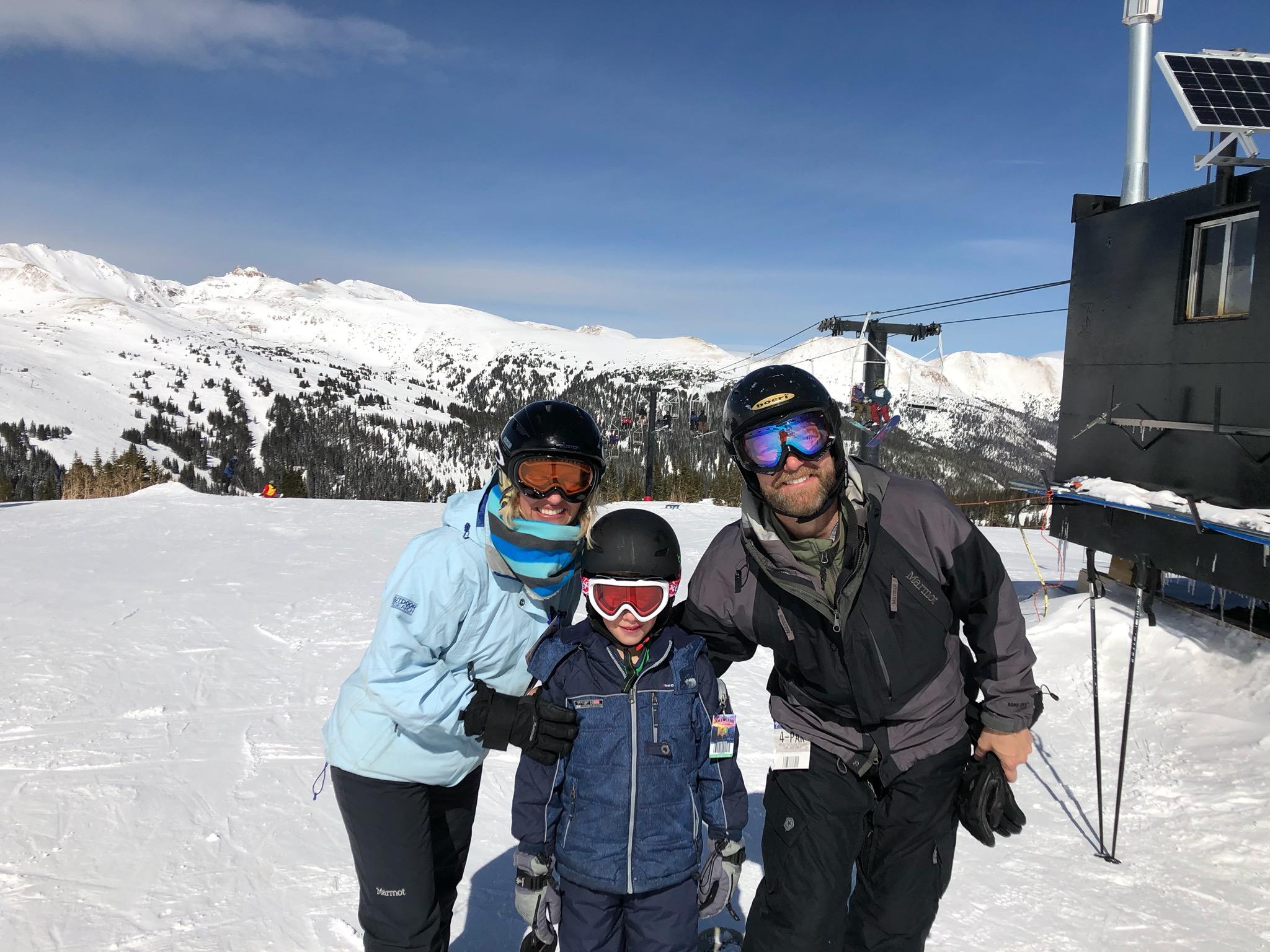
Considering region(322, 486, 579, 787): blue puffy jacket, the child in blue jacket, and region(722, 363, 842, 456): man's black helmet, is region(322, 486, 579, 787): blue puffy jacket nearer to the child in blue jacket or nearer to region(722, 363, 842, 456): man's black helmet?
the child in blue jacket

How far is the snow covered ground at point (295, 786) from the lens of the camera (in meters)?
3.22

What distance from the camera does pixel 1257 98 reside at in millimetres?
7238

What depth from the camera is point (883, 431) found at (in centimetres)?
1453

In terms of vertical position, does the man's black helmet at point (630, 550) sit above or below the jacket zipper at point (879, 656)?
above

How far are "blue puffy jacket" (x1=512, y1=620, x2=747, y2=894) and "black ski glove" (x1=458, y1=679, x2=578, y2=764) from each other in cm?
8

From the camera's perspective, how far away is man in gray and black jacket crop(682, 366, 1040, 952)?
242cm

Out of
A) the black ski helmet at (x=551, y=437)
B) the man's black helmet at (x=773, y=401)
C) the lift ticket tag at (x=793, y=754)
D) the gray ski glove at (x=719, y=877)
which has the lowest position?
the gray ski glove at (x=719, y=877)

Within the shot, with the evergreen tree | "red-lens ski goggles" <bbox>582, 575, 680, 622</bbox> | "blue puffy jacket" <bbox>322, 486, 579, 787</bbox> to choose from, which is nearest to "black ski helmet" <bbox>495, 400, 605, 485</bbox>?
"blue puffy jacket" <bbox>322, 486, 579, 787</bbox>

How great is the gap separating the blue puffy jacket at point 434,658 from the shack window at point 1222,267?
6.98 metres

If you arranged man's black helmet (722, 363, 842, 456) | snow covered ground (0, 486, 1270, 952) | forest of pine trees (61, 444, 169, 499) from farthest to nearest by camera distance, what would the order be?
1. forest of pine trees (61, 444, 169, 499)
2. snow covered ground (0, 486, 1270, 952)
3. man's black helmet (722, 363, 842, 456)

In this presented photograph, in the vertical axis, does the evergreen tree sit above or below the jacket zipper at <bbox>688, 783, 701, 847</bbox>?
below

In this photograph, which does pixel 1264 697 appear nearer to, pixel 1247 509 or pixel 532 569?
pixel 1247 509

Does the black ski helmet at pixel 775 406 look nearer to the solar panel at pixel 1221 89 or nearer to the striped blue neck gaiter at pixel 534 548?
the striped blue neck gaiter at pixel 534 548

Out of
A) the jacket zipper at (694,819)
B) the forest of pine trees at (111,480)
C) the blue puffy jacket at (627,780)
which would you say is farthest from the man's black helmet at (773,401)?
the forest of pine trees at (111,480)
